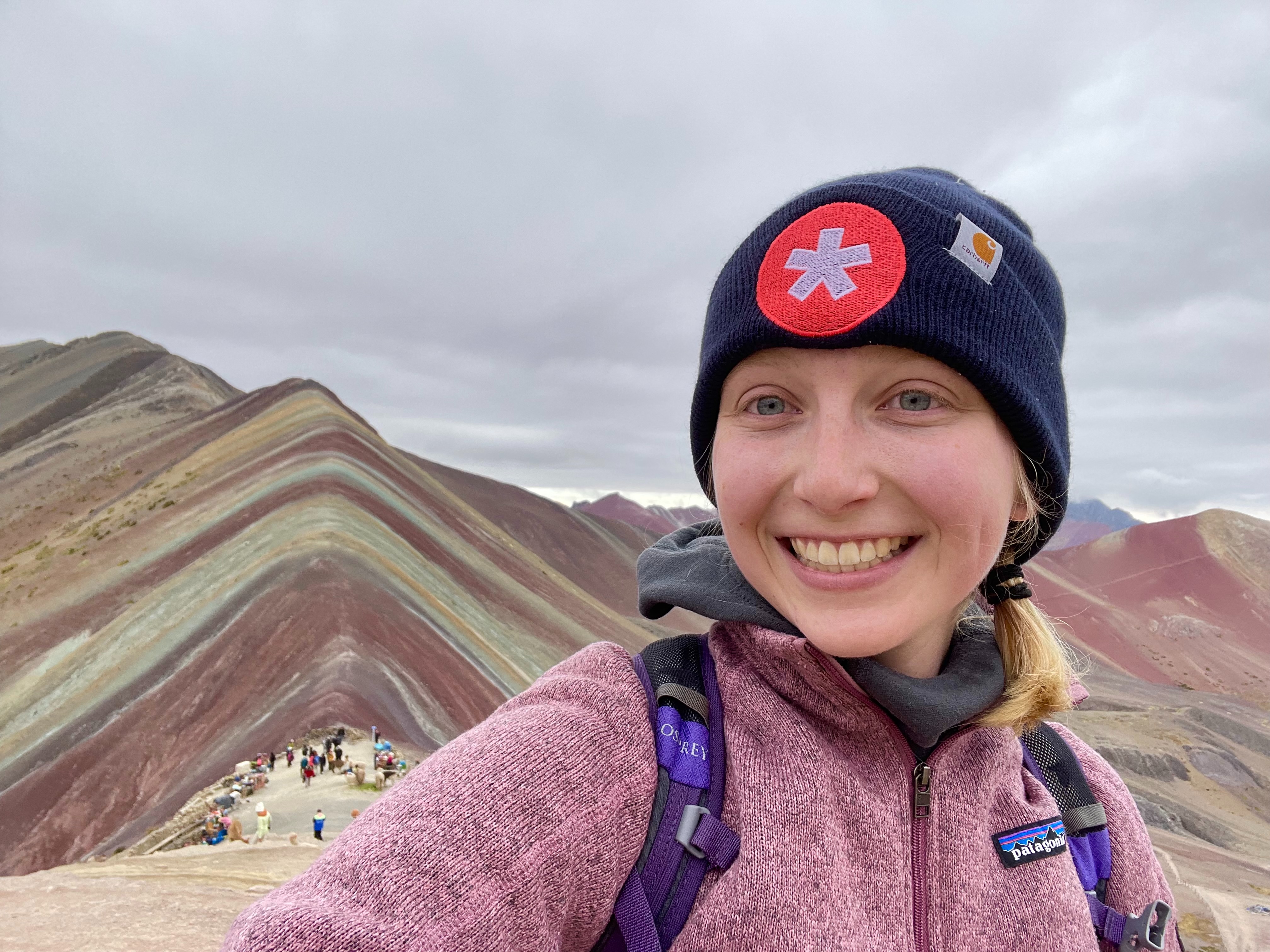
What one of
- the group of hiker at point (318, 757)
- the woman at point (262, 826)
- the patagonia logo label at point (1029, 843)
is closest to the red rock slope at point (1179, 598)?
the group of hiker at point (318, 757)

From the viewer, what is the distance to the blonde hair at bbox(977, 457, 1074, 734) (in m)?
2.00

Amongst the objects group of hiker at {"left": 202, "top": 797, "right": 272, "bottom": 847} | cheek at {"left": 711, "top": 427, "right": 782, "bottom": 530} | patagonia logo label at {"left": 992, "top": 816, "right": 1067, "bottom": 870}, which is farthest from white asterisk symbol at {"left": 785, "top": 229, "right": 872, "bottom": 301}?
group of hiker at {"left": 202, "top": 797, "right": 272, "bottom": 847}

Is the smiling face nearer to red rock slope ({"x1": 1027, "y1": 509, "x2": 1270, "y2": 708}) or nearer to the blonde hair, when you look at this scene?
the blonde hair

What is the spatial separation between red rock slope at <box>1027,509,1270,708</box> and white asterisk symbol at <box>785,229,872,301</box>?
62400 mm

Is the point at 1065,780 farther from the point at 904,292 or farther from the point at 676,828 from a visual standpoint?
the point at 904,292

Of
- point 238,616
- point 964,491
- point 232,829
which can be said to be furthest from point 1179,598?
point 964,491

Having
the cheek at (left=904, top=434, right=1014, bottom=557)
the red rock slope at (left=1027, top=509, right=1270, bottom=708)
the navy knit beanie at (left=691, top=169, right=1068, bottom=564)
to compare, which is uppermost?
the red rock slope at (left=1027, top=509, right=1270, bottom=708)

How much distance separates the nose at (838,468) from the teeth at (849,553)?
0.10 metres

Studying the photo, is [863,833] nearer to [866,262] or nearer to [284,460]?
[866,262]

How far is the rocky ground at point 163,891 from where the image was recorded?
23.9 ft

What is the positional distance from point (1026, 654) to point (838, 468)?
93cm

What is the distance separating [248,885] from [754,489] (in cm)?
945

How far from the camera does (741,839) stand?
1.55m

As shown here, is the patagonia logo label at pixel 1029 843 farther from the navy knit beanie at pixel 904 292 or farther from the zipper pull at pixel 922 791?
the navy knit beanie at pixel 904 292
